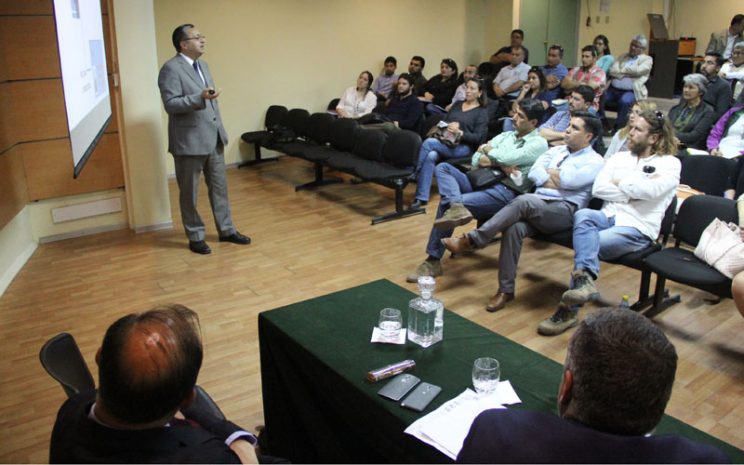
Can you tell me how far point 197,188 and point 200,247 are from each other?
466 millimetres

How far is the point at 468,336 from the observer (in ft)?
7.60

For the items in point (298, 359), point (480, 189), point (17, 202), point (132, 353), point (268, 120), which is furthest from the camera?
point (268, 120)

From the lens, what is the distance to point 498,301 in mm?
3967

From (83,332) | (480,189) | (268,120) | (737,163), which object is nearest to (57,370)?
(83,332)

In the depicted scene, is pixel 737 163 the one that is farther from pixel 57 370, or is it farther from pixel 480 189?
pixel 57 370

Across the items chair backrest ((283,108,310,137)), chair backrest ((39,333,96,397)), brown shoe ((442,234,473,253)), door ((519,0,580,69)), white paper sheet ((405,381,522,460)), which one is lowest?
brown shoe ((442,234,473,253))

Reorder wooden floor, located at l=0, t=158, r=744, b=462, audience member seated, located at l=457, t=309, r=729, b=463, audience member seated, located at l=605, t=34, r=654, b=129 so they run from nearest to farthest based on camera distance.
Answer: audience member seated, located at l=457, t=309, r=729, b=463, wooden floor, located at l=0, t=158, r=744, b=462, audience member seated, located at l=605, t=34, r=654, b=129

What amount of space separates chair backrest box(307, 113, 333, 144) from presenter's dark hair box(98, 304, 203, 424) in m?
5.77

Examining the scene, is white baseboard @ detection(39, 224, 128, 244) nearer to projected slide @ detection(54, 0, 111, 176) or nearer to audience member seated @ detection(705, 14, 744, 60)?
projected slide @ detection(54, 0, 111, 176)

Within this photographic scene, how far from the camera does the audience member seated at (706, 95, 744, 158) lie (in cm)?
557

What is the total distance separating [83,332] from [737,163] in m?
4.70

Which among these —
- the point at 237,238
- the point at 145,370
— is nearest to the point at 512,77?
the point at 237,238

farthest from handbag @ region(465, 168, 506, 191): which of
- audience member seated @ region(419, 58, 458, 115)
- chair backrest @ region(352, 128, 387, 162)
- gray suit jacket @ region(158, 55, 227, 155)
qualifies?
audience member seated @ region(419, 58, 458, 115)

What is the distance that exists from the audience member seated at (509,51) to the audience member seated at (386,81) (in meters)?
1.77
